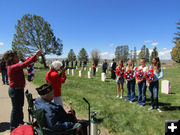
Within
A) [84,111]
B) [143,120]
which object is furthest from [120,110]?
[84,111]

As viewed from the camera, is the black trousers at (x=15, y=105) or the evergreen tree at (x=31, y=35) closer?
the black trousers at (x=15, y=105)

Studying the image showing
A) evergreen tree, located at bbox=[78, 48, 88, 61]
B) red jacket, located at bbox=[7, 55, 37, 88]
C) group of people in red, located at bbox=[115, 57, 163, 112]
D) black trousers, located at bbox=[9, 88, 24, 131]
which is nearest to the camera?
red jacket, located at bbox=[7, 55, 37, 88]

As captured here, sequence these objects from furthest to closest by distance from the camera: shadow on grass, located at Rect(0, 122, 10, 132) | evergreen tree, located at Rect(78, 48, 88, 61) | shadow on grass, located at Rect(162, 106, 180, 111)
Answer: evergreen tree, located at Rect(78, 48, 88, 61)
shadow on grass, located at Rect(162, 106, 180, 111)
shadow on grass, located at Rect(0, 122, 10, 132)

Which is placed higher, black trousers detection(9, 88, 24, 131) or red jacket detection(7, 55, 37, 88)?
red jacket detection(7, 55, 37, 88)

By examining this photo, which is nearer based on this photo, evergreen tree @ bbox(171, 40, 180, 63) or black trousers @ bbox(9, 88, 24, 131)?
black trousers @ bbox(9, 88, 24, 131)

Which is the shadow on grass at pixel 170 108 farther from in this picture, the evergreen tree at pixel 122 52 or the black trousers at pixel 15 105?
the evergreen tree at pixel 122 52

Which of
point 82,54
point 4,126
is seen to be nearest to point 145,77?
point 4,126

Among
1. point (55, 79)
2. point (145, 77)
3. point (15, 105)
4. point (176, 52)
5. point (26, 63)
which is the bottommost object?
point (15, 105)

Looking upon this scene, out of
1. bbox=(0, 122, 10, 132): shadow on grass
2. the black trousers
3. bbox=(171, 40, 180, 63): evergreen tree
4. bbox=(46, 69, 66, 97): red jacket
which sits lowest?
bbox=(0, 122, 10, 132): shadow on grass

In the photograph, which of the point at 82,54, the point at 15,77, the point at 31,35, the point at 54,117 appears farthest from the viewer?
the point at 82,54

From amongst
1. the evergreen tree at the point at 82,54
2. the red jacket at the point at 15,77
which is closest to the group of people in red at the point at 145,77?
the red jacket at the point at 15,77

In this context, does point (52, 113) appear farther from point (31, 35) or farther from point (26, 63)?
point (31, 35)

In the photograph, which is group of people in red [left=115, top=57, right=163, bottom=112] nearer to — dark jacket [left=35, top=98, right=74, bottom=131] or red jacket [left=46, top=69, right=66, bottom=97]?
red jacket [left=46, top=69, right=66, bottom=97]

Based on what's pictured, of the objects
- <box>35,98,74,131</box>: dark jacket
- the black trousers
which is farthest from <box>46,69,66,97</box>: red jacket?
<box>35,98,74,131</box>: dark jacket
